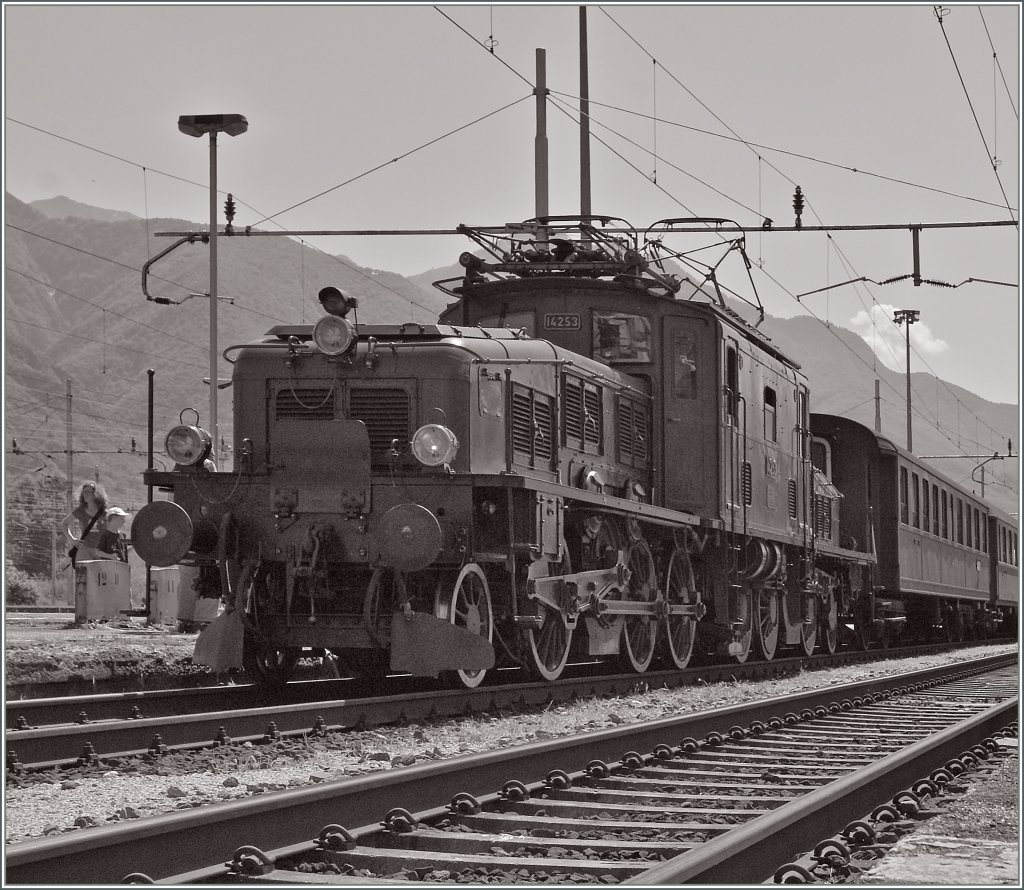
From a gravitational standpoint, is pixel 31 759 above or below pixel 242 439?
below

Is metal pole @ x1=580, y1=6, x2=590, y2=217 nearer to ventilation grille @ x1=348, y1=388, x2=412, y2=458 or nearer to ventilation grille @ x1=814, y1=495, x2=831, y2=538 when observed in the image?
ventilation grille @ x1=814, y1=495, x2=831, y2=538

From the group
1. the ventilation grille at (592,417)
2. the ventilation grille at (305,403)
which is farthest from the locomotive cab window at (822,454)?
the ventilation grille at (305,403)

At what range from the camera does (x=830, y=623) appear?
19.7m

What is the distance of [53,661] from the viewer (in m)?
13.1

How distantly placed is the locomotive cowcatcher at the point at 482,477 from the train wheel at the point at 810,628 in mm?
4632

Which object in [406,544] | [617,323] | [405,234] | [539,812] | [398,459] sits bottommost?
[539,812]

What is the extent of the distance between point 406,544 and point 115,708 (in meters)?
2.26

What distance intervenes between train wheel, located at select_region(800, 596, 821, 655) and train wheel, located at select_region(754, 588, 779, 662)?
1561 millimetres

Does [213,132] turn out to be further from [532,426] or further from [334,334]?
[532,426]

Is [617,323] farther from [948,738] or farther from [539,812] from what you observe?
[539,812]

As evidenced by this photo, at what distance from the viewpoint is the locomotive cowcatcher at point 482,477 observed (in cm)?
1009

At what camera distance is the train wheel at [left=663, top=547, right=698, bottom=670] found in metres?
13.9

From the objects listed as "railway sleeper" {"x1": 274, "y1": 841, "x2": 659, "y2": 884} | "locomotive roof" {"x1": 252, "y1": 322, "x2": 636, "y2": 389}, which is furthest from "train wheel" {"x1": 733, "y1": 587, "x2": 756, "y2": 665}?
"railway sleeper" {"x1": 274, "y1": 841, "x2": 659, "y2": 884}

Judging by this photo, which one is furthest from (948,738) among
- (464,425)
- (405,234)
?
(405,234)
